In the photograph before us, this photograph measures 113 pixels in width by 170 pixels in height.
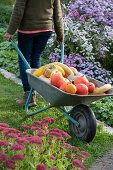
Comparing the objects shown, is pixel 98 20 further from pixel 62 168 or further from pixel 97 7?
pixel 62 168

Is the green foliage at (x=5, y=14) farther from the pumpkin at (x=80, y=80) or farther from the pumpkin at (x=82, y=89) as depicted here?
the pumpkin at (x=82, y=89)

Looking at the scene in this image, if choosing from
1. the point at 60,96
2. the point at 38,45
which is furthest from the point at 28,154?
the point at 38,45

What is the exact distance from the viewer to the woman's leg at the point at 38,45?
3.73m

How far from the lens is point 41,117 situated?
144 inches

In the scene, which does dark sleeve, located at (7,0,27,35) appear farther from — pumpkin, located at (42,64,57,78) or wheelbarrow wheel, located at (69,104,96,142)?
wheelbarrow wheel, located at (69,104,96,142)

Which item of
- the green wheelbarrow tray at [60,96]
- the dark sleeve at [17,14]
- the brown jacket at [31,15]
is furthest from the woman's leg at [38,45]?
the green wheelbarrow tray at [60,96]

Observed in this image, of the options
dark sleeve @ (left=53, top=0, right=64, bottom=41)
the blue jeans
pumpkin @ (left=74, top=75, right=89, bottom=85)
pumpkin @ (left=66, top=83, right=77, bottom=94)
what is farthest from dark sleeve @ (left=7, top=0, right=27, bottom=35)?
pumpkin @ (left=66, top=83, right=77, bottom=94)

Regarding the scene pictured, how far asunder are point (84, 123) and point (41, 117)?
2.75ft

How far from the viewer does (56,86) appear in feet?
9.48

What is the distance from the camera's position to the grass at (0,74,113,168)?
2961 mm

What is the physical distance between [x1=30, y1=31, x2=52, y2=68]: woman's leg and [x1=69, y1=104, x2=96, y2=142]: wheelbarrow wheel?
1138 millimetres

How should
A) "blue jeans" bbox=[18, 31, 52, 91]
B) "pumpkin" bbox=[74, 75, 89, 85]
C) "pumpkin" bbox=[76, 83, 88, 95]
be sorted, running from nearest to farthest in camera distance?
"pumpkin" bbox=[76, 83, 88, 95] < "pumpkin" bbox=[74, 75, 89, 85] < "blue jeans" bbox=[18, 31, 52, 91]

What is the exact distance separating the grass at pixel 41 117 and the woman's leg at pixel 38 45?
629 mm

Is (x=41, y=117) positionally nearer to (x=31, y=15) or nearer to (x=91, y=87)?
(x=91, y=87)
